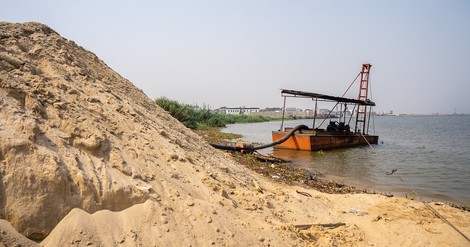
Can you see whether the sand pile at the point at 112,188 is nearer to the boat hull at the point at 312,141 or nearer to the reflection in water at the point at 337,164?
the reflection in water at the point at 337,164

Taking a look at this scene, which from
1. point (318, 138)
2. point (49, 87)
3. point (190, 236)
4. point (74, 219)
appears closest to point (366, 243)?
point (190, 236)

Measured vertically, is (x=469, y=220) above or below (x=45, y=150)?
below

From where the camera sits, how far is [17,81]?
3309mm

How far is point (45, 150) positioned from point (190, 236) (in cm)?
155

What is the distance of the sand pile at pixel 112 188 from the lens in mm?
2510

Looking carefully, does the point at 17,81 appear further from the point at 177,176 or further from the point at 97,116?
the point at 177,176

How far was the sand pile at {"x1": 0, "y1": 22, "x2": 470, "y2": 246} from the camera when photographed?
2.51 meters

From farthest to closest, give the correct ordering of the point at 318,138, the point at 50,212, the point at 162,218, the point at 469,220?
the point at 318,138, the point at 469,220, the point at 162,218, the point at 50,212

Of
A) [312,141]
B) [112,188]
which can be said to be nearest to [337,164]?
[312,141]

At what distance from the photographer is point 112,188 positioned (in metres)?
2.90

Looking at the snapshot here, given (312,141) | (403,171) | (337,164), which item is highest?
(312,141)

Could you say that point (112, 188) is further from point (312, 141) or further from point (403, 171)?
point (312, 141)

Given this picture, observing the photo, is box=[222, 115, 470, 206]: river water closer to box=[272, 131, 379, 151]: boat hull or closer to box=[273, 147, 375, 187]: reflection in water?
box=[273, 147, 375, 187]: reflection in water

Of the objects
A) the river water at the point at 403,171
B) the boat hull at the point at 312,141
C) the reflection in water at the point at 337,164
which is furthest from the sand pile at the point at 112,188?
the boat hull at the point at 312,141
